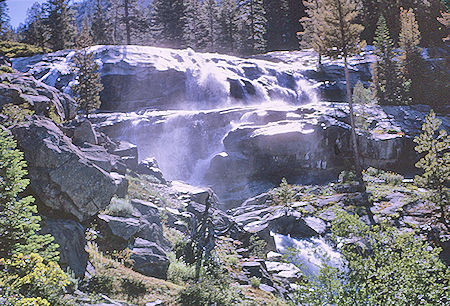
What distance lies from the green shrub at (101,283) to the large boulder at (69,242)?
0.29m

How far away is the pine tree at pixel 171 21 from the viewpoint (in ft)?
200

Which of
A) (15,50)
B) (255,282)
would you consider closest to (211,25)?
(15,50)

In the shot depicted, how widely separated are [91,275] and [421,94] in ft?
121

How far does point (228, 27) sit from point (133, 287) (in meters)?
55.8

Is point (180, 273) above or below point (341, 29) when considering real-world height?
below

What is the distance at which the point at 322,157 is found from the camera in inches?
1070

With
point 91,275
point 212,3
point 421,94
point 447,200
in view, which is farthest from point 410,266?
point 212,3

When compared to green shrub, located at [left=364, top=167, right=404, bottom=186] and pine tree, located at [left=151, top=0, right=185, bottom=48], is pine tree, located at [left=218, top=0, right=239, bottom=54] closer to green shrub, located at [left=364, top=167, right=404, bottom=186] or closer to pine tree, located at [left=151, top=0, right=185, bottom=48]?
pine tree, located at [left=151, top=0, right=185, bottom=48]

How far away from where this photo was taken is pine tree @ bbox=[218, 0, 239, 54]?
191 feet

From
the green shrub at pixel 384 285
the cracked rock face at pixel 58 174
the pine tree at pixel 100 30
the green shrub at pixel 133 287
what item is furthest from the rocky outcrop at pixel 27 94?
the pine tree at pixel 100 30

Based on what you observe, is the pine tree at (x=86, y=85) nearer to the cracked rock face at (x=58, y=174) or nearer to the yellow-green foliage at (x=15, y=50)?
the cracked rock face at (x=58, y=174)

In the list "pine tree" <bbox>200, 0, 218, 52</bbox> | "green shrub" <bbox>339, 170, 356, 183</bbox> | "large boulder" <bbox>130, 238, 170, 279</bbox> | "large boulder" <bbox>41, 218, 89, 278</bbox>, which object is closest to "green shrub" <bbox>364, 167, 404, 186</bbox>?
"green shrub" <bbox>339, 170, 356, 183</bbox>

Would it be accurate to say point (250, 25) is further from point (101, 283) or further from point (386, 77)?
point (101, 283)

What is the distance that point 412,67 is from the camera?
120 feet
